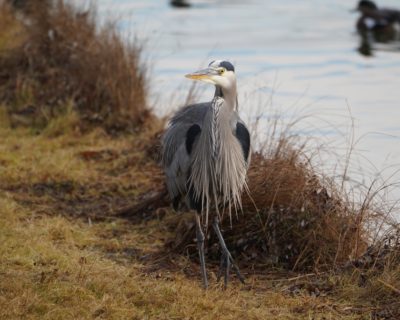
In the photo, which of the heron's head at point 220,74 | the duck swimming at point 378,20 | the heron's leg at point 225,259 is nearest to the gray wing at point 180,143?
the heron's head at point 220,74

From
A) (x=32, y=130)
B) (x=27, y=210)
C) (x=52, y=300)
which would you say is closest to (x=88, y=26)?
(x=32, y=130)

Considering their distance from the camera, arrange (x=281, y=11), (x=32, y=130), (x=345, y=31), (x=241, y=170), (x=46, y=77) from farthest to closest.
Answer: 1. (x=281, y=11)
2. (x=345, y=31)
3. (x=46, y=77)
4. (x=32, y=130)
5. (x=241, y=170)

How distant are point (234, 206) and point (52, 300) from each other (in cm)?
190

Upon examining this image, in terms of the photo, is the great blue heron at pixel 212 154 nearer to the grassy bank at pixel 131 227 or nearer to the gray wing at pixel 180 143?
the gray wing at pixel 180 143

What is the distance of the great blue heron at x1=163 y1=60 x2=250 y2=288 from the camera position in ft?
19.0

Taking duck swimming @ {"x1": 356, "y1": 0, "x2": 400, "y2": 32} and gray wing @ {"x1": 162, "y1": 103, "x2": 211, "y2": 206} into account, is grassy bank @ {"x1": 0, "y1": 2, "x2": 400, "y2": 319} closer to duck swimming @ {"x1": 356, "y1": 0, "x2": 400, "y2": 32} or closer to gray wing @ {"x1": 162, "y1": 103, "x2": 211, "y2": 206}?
gray wing @ {"x1": 162, "y1": 103, "x2": 211, "y2": 206}

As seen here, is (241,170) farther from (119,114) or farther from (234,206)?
(119,114)

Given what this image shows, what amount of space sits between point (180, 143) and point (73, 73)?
4.04m

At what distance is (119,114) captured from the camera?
9539 millimetres

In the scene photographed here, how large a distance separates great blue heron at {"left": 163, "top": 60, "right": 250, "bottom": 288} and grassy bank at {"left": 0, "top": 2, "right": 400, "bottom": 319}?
30 cm

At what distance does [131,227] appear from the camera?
23.3 feet

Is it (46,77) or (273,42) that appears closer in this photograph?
(46,77)

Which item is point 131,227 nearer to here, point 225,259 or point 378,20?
point 225,259

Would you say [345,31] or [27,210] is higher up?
[345,31]
